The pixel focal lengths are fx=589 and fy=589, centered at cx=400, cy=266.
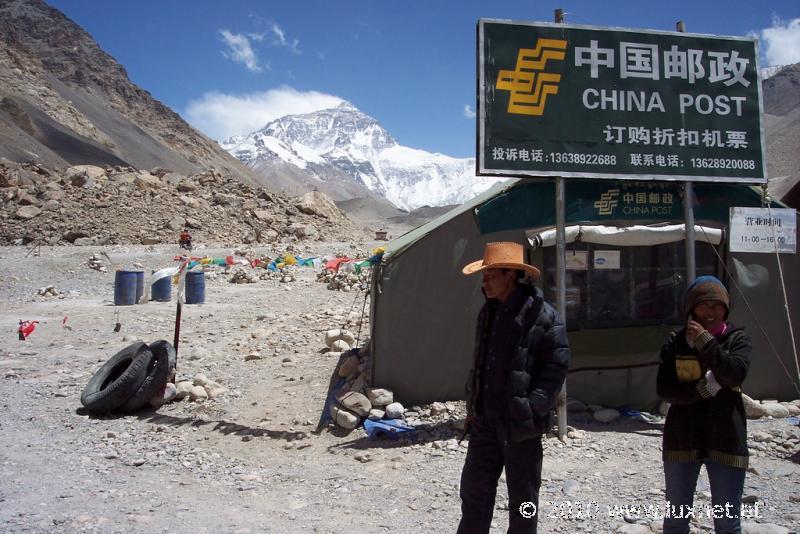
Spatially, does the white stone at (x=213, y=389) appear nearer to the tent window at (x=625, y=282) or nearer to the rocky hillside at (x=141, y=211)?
the tent window at (x=625, y=282)

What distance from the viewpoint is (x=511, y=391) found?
2.69 metres

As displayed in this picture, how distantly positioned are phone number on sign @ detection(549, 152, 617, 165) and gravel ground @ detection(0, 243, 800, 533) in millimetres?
2398

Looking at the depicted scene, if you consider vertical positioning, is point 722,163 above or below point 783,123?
below

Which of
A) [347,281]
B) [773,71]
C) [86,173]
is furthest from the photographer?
[773,71]

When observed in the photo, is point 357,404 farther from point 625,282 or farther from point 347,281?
point 347,281

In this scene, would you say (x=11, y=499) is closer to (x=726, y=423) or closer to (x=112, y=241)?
(x=726, y=423)

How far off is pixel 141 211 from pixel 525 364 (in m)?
28.3

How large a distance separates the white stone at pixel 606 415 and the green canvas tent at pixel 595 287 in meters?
0.22

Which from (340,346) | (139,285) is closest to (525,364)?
(340,346)

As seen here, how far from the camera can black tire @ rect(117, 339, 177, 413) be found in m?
5.87

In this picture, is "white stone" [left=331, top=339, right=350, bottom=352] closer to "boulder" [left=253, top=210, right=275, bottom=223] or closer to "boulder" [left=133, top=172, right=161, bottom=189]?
"boulder" [left=253, top=210, right=275, bottom=223]

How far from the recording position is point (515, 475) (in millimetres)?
2705

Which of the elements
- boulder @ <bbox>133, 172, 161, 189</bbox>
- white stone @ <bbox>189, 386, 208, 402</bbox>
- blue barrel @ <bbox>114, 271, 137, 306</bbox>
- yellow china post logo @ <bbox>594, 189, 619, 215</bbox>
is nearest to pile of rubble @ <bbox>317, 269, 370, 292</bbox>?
blue barrel @ <bbox>114, 271, 137, 306</bbox>

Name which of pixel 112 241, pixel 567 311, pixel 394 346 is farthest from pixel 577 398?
pixel 112 241
